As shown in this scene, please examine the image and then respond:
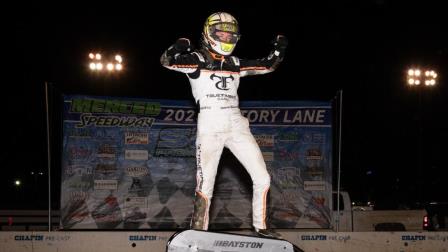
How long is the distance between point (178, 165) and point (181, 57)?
16.3 ft

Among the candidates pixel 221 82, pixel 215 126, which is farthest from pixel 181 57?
pixel 215 126

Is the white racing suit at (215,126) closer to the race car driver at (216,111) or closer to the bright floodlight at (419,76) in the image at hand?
the race car driver at (216,111)

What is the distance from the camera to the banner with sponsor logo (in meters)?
10.3

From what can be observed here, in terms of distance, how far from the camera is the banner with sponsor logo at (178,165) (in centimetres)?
1028

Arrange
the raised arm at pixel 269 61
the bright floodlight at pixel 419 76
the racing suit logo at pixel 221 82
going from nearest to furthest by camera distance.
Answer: the racing suit logo at pixel 221 82, the raised arm at pixel 269 61, the bright floodlight at pixel 419 76

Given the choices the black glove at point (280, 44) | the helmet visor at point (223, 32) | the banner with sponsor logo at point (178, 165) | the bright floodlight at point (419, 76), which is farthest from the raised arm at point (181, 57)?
the bright floodlight at point (419, 76)

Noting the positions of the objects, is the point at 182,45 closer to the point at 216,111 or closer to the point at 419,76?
the point at 216,111

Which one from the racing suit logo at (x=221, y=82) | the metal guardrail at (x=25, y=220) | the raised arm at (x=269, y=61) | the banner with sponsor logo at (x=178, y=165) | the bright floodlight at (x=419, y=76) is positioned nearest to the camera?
the racing suit logo at (x=221, y=82)

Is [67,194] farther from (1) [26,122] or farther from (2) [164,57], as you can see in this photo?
(1) [26,122]

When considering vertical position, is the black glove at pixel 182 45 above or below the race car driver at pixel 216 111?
above

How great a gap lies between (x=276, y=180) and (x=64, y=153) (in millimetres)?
4284

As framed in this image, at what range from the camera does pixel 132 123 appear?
34.1 feet

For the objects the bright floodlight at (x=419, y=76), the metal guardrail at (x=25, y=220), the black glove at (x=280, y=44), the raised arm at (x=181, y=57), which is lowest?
the metal guardrail at (x=25, y=220)

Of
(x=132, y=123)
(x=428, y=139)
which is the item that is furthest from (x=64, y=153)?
(x=428, y=139)
